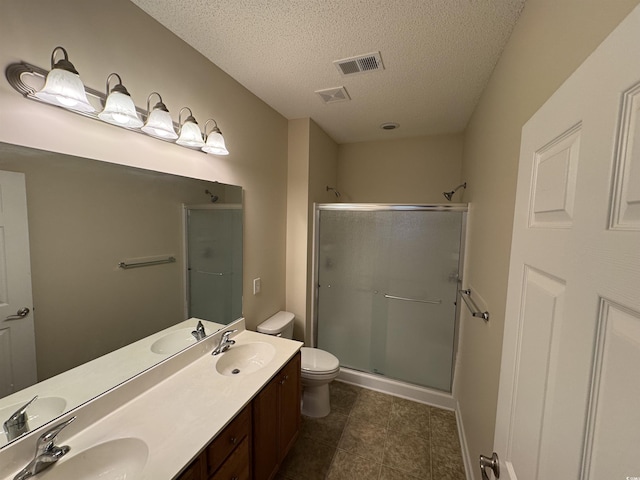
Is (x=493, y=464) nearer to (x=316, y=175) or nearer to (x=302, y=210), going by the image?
(x=302, y=210)

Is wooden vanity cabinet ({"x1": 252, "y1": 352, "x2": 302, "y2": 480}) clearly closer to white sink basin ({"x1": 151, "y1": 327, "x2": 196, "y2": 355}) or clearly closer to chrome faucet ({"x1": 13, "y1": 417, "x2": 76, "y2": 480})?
white sink basin ({"x1": 151, "y1": 327, "x2": 196, "y2": 355})

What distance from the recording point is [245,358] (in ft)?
5.40

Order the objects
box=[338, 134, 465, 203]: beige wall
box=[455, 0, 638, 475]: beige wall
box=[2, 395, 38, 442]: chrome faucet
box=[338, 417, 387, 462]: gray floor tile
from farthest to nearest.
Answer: box=[338, 134, 465, 203]: beige wall < box=[338, 417, 387, 462]: gray floor tile < box=[2, 395, 38, 442]: chrome faucet < box=[455, 0, 638, 475]: beige wall

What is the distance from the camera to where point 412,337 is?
2.42m

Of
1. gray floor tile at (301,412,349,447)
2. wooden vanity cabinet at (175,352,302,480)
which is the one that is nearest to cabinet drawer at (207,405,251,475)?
wooden vanity cabinet at (175,352,302,480)

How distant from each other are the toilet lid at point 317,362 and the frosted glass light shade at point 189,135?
5.75 ft

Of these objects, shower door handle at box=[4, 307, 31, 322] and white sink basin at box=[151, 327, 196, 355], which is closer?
shower door handle at box=[4, 307, 31, 322]

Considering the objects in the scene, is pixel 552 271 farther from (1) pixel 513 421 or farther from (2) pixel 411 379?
(2) pixel 411 379

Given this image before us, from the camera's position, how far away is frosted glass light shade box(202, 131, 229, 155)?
4.74 ft

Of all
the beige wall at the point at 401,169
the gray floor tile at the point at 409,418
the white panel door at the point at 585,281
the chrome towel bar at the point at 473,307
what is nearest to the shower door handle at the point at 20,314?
the white panel door at the point at 585,281

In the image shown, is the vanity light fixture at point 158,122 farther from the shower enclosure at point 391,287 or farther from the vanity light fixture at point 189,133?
the shower enclosure at point 391,287

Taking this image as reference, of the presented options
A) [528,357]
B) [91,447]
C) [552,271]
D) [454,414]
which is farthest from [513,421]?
[454,414]

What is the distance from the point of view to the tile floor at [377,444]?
1.62 metres

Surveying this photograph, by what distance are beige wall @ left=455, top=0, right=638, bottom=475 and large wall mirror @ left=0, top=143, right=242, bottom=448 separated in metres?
1.65
